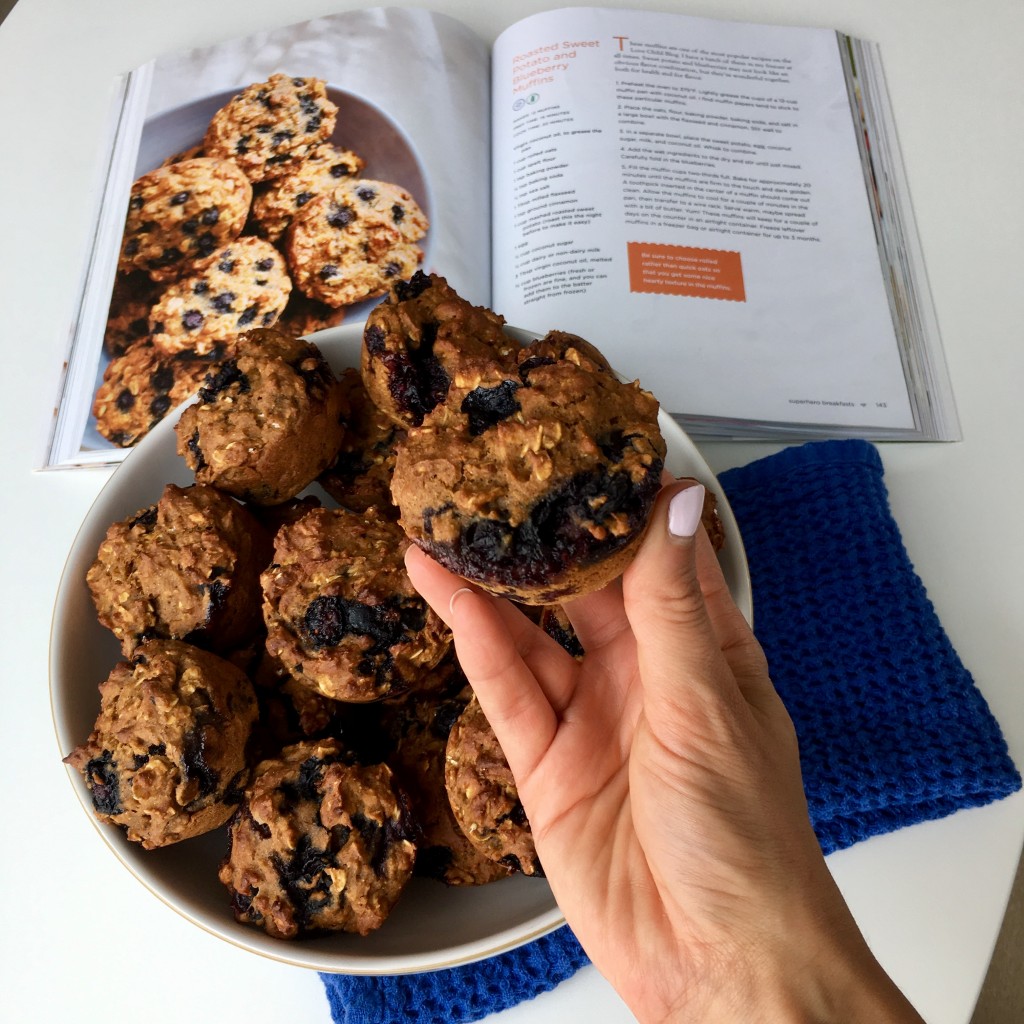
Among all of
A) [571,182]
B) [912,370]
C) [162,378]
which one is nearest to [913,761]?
[912,370]

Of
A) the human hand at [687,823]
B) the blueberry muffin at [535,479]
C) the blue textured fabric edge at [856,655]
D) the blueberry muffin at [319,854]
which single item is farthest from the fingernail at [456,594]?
the blue textured fabric edge at [856,655]

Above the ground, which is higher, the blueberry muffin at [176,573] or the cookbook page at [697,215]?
the cookbook page at [697,215]

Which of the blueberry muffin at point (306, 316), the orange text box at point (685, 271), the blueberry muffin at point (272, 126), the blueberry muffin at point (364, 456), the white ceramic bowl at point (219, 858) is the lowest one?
the white ceramic bowl at point (219, 858)

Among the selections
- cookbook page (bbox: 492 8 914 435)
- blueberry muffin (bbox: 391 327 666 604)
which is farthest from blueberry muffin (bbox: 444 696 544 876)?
cookbook page (bbox: 492 8 914 435)

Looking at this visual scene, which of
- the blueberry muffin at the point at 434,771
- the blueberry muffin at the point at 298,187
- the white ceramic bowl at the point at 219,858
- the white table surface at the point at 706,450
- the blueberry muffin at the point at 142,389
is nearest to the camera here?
the white ceramic bowl at the point at 219,858

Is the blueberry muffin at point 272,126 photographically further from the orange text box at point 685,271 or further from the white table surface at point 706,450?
the orange text box at point 685,271

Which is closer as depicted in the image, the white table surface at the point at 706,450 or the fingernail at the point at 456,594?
the fingernail at the point at 456,594

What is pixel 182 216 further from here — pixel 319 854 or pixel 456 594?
pixel 319 854

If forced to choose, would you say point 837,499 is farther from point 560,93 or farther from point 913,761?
point 560,93

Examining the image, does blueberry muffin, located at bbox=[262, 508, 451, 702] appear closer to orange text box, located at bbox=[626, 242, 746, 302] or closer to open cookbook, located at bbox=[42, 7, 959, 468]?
open cookbook, located at bbox=[42, 7, 959, 468]
